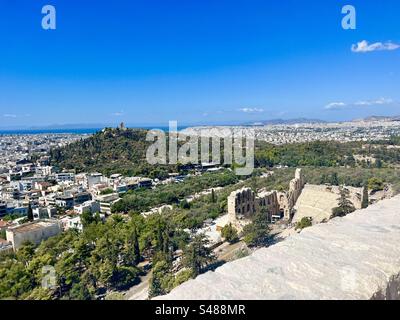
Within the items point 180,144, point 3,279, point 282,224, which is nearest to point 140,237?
point 3,279

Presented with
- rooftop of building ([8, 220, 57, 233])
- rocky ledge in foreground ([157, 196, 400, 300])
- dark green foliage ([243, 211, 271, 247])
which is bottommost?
rooftop of building ([8, 220, 57, 233])

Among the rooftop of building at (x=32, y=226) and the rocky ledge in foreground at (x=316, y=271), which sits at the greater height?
the rocky ledge in foreground at (x=316, y=271)

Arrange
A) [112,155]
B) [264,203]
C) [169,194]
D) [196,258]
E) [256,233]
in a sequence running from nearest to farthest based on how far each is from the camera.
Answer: [196,258] → [256,233] → [264,203] → [169,194] → [112,155]

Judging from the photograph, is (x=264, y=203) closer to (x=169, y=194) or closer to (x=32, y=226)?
(x=169, y=194)

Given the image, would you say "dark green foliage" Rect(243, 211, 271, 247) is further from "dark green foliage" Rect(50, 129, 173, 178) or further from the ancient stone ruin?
"dark green foliage" Rect(50, 129, 173, 178)

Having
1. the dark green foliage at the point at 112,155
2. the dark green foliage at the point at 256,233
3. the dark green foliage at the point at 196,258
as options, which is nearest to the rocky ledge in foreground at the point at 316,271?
the dark green foliage at the point at 196,258

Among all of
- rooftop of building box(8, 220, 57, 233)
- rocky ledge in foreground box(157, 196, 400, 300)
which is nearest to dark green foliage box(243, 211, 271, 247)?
rooftop of building box(8, 220, 57, 233)

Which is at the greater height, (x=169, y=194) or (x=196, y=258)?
(x=196, y=258)

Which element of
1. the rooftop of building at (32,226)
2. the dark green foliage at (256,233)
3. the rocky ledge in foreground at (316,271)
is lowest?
the rooftop of building at (32,226)

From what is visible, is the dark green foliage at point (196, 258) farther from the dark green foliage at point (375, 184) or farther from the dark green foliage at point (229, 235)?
the dark green foliage at point (375, 184)

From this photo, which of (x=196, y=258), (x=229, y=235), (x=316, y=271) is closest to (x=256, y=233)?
(x=229, y=235)

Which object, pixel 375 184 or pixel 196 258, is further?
pixel 375 184
